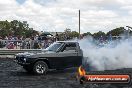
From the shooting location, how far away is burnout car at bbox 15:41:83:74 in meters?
15.7

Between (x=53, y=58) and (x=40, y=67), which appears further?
(x=53, y=58)

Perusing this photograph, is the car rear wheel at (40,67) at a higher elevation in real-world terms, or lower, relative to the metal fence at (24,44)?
lower

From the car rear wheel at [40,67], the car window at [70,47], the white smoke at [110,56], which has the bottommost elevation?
the car rear wheel at [40,67]

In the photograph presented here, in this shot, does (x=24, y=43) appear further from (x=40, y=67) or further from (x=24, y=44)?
(x=40, y=67)

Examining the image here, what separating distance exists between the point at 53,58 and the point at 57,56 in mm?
242

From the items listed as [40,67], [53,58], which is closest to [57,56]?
[53,58]

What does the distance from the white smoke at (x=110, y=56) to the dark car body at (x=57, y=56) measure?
56 cm

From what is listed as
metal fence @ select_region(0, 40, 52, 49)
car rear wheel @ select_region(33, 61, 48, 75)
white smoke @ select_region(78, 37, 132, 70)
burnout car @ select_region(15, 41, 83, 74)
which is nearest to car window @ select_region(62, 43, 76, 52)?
burnout car @ select_region(15, 41, 83, 74)

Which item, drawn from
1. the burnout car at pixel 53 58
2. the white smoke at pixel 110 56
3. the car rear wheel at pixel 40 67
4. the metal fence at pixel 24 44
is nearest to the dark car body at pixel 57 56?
the burnout car at pixel 53 58

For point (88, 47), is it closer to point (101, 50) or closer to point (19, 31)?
point (101, 50)

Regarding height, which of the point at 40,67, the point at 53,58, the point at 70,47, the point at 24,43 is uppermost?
the point at 24,43

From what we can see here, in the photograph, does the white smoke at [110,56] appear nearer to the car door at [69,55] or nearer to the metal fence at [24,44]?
the car door at [69,55]

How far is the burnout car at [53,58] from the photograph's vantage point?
15.7 metres

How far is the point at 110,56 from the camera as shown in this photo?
649 inches
